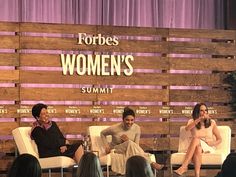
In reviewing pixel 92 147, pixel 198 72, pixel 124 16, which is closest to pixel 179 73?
pixel 198 72

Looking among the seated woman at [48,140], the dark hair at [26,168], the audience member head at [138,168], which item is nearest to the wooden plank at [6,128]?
the seated woman at [48,140]

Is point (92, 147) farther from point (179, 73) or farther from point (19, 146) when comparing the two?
point (179, 73)

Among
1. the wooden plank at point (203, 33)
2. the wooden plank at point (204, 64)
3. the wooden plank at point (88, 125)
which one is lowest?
the wooden plank at point (88, 125)

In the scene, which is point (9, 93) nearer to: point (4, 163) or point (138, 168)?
point (4, 163)

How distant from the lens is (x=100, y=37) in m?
9.00

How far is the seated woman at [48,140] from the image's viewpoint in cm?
775

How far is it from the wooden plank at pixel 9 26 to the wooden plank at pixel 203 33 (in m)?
2.36

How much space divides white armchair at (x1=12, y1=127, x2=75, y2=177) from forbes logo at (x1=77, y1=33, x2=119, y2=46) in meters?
1.72

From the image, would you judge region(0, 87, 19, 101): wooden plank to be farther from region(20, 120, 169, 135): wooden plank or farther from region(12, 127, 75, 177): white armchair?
region(12, 127, 75, 177): white armchair

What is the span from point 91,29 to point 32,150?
7.16ft

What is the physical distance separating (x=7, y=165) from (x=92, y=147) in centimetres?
129

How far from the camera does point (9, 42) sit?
8.55 m

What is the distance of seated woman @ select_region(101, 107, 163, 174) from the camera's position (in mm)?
7734

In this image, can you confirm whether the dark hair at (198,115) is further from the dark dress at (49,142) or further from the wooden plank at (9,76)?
the wooden plank at (9,76)
